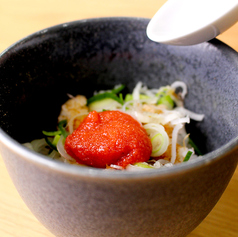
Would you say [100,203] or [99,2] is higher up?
[99,2]

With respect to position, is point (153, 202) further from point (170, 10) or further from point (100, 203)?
point (170, 10)

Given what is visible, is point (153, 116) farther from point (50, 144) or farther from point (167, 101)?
point (50, 144)

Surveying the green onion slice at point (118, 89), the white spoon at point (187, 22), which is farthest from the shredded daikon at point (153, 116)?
the white spoon at point (187, 22)

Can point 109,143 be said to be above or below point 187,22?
below

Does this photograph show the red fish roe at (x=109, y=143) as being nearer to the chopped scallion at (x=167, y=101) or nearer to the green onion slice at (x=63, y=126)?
the green onion slice at (x=63, y=126)

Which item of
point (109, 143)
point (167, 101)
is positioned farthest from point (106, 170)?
point (167, 101)

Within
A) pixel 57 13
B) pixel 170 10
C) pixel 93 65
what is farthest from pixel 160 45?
pixel 57 13
